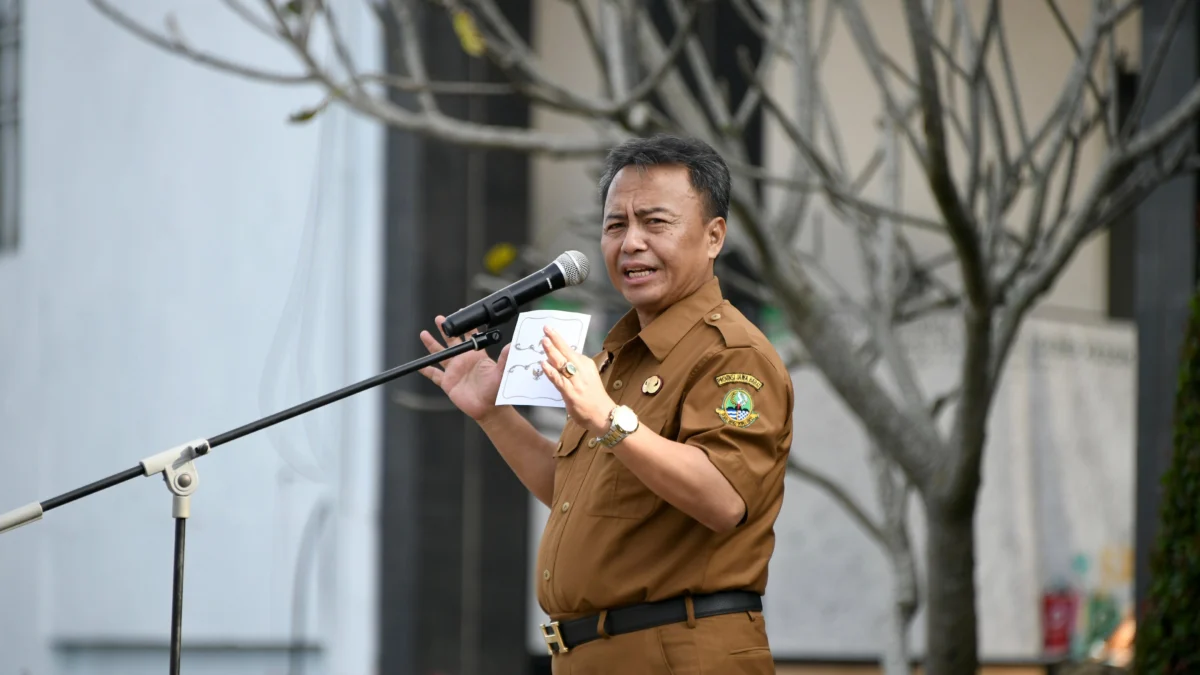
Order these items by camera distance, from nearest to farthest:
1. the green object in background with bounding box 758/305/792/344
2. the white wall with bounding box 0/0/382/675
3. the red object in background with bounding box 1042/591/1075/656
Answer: the red object in background with bounding box 1042/591/1075/656
the green object in background with bounding box 758/305/792/344
the white wall with bounding box 0/0/382/675

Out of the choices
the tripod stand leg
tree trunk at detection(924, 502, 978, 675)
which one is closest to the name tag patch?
the tripod stand leg

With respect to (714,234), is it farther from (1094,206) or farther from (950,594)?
(950,594)

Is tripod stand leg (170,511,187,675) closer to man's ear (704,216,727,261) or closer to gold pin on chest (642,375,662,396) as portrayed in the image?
gold pin on chest (642,375,662,396)

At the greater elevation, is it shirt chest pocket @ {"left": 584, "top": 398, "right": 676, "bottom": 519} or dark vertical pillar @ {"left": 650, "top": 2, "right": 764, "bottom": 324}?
dark vertical pillar @ {"left": 650, "top": 2, "right": 764, "bottom": 324}

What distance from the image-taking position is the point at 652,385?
7.97 feet

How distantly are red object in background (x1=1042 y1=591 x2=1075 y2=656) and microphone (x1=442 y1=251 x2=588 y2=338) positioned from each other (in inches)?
194

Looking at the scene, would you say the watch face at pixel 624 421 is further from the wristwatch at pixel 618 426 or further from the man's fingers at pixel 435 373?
the man's fingers at pixel 435 373

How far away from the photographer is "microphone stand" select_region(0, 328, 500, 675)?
2.38m

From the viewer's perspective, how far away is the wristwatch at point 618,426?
2.16 m

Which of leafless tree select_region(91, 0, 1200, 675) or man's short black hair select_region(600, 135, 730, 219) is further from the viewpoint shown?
leafless tree select_region(91, 0, 1200, 675)

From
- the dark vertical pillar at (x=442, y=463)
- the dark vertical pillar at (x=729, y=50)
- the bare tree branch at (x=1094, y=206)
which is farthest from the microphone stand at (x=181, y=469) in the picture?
the dark vertical pillar at (x=729, y=50)

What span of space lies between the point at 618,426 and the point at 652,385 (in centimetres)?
27

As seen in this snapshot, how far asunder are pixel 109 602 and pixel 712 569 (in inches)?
254

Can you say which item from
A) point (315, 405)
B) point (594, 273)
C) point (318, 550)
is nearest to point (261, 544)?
point (318, 550)
